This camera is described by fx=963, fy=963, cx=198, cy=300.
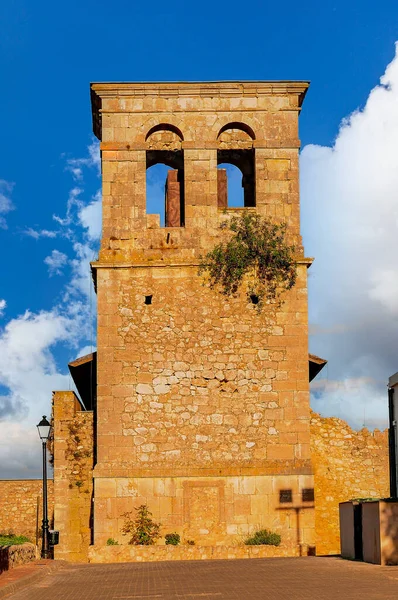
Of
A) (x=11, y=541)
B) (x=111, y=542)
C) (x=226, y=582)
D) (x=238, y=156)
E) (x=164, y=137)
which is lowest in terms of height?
(x=226, y=582)

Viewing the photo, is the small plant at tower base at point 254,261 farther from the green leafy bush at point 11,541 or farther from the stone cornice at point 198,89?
the green leafy bush at point 11,541

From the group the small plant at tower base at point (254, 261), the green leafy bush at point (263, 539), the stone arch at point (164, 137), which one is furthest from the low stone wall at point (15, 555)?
the stone arch at point (164, 137)

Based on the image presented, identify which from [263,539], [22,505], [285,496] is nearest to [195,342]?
[285,496]

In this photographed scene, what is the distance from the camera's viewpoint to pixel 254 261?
23.7 meters

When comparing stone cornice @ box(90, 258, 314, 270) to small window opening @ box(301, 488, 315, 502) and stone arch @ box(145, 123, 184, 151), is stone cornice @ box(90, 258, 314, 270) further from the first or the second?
small window opening @ box(301, 488, 315, 502)

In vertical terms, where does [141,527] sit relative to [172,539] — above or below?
above

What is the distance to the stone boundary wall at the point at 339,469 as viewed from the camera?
23719 millimetres

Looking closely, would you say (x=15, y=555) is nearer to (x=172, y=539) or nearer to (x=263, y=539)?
(x=172, y=539)

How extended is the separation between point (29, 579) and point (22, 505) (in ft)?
55.6

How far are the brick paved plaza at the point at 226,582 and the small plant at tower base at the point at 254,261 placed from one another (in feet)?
22.4

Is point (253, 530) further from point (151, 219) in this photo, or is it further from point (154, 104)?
point (154, 104)

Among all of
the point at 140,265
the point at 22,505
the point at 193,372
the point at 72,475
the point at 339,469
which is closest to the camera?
the point at 193,372

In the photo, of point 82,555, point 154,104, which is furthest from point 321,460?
point 154,104

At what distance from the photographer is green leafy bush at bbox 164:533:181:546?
22.1 meters
